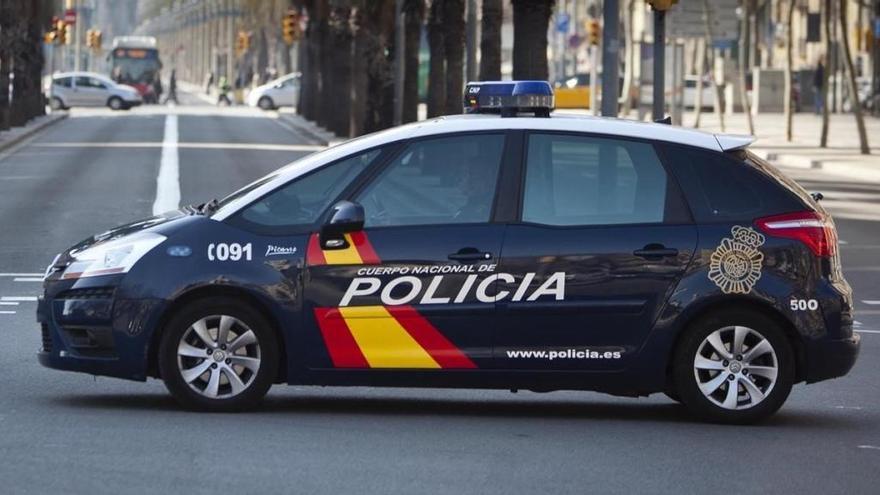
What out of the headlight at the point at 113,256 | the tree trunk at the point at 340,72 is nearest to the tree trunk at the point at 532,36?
the headlight at the point at 113,256

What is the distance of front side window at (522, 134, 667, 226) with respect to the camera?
32.4ft

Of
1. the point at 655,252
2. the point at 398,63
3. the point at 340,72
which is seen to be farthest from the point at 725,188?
the point at 340,72

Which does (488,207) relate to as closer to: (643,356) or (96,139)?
(643,356)

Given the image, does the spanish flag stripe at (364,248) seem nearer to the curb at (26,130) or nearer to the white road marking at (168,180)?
the white road marking at (168,180)

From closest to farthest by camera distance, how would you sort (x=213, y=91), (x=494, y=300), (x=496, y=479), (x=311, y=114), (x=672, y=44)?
(x=496, y=479), (x=494, y=300), (x=672, y=44), (x=311, y=114), (x=213, y=91)

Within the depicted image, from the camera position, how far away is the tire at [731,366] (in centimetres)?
984

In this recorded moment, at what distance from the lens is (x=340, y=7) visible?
52.4m

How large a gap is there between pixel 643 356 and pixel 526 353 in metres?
0.56

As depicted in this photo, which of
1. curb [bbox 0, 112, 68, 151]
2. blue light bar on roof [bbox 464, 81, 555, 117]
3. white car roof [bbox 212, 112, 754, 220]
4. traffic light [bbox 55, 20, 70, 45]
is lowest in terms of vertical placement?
curb [bbox 0, 112, 68, 151]

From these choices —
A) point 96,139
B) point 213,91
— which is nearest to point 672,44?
point 96,139

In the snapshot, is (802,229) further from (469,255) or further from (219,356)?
(219,356)

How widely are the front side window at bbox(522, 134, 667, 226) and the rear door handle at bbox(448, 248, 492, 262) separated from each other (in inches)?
11.2

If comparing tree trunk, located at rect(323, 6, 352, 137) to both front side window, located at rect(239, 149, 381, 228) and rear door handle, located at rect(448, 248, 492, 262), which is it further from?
rear door handle, located at rect(448, 248, 492, 262)

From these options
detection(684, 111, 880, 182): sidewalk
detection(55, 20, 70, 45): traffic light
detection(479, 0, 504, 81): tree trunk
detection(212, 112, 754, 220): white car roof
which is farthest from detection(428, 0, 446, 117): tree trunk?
detection(55, 20, 70, 45): traffic light
